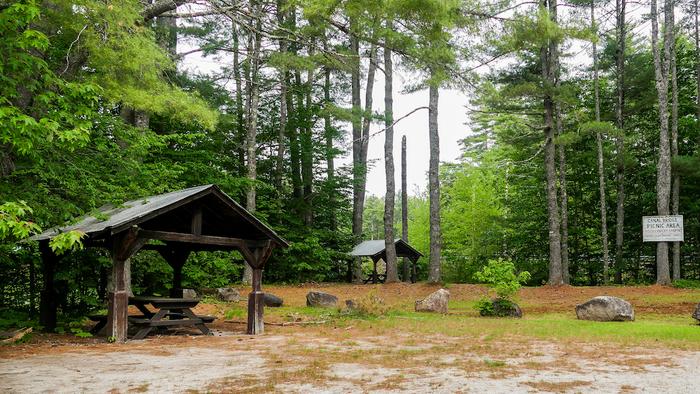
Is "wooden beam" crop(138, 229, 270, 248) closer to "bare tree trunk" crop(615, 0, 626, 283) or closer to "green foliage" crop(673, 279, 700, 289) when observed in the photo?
"green foliage" crop(673, 279, 700, 289)

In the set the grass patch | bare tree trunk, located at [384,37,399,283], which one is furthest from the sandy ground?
bare tree trunk, located at [384,37,399,283]

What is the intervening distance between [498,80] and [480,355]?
54.7 ft

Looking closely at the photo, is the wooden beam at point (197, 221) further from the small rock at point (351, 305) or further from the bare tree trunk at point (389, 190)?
the bare tree trunk at point (389, 190)

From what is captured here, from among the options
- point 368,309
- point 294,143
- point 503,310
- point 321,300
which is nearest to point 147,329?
point 368,309

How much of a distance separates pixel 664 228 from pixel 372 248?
12873 millimetres

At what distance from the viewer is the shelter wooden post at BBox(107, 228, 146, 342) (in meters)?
8.74

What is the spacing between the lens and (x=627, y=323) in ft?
37.3

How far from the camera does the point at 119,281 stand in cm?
885

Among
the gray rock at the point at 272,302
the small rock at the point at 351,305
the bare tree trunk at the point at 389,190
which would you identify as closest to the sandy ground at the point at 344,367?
the small rock at the point at 351,305

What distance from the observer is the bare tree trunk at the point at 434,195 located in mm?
21250

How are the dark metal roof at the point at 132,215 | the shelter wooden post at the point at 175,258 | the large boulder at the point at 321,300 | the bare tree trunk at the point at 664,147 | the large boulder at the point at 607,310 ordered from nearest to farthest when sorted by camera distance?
the dark metal roof at the point at 132,215
the shelter wooden post at the point at 175,258
the large boulder at the point at 607,310
the large boulder at the point at 321,300
the bare tree trunk at the point at 664,147

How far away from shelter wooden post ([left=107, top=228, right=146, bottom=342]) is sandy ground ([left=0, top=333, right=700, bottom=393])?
1.42 ft

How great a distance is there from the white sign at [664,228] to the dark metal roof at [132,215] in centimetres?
1548

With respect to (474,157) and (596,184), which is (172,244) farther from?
(474,157)
